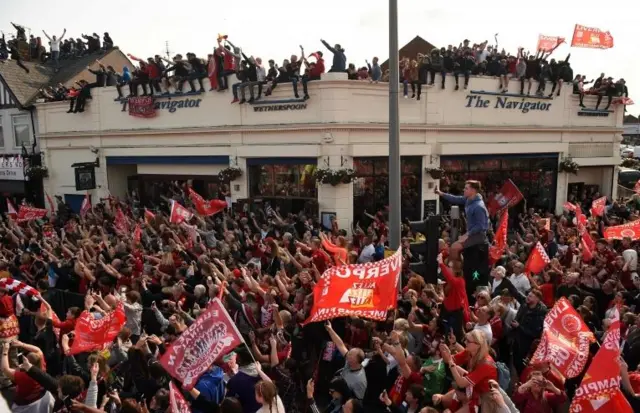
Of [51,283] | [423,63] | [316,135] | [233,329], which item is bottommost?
[51,283]

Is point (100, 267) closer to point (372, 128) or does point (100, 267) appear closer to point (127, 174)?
point (372, 128)

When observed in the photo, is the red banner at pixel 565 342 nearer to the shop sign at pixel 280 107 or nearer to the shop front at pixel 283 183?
the shop front at pixel 283 183

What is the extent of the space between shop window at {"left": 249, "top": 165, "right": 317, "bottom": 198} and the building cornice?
1.25m

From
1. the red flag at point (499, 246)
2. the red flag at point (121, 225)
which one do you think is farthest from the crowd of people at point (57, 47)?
the red flag at point (499, 246)

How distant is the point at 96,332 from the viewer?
7230 millimetres

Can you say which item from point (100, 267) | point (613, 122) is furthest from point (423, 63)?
point (100, 267)

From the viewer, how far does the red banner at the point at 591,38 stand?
2395 centimetres

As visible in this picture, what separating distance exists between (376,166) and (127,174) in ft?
37.4

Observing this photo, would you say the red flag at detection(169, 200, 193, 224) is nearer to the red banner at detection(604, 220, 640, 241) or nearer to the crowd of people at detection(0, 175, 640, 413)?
the crowd of people at detection(0, 175, 640, 413)

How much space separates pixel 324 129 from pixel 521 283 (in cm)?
909

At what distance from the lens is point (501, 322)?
7500mm

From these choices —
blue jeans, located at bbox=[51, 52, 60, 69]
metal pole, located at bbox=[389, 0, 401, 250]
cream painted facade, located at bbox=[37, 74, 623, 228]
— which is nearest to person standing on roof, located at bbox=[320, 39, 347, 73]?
cream painted facade, located at bbox=[37, 74, 623, 228]

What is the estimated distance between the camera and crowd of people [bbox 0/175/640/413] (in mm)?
5758

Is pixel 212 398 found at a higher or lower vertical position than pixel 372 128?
lower
